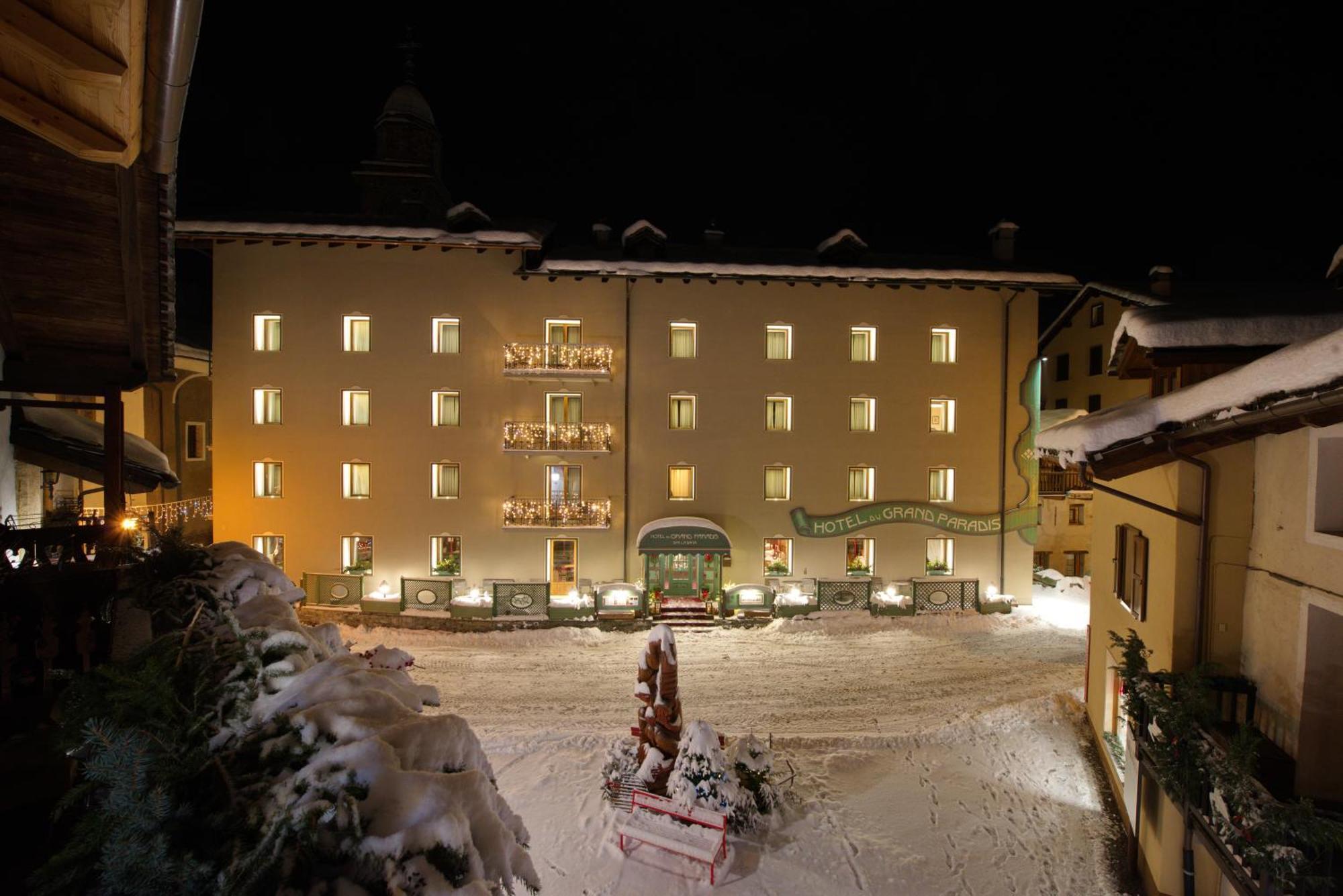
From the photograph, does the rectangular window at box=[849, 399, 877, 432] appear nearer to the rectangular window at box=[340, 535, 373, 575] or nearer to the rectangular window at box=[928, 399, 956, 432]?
the rectangular window at box=[928, 399, 956, 432]

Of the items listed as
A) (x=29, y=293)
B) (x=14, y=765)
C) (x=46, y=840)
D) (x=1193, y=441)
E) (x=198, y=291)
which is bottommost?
(x=46, y=840)

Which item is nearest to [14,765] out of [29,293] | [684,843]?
[29,293]

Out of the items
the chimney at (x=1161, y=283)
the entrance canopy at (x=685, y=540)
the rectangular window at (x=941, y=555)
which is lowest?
the rectangular window at (x=941, y=555)

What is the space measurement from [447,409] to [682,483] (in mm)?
9552

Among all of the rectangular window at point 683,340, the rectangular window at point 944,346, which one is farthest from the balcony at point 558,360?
the rectangular window at point 944,346

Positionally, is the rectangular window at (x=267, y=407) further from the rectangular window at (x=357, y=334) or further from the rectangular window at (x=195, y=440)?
the rectangular window at (x=195, y=440)

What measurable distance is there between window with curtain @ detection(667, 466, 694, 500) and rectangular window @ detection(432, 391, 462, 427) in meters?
8.40

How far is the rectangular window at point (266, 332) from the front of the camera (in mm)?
23547

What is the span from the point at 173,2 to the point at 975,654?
74.8ft

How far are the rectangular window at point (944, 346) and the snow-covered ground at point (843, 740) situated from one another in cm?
1017

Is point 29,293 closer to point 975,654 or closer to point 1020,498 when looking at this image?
point 975,654

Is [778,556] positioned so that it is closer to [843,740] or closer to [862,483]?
[862,483]

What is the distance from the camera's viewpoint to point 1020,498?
25.2m

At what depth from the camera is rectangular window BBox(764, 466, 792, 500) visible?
80.9ft
